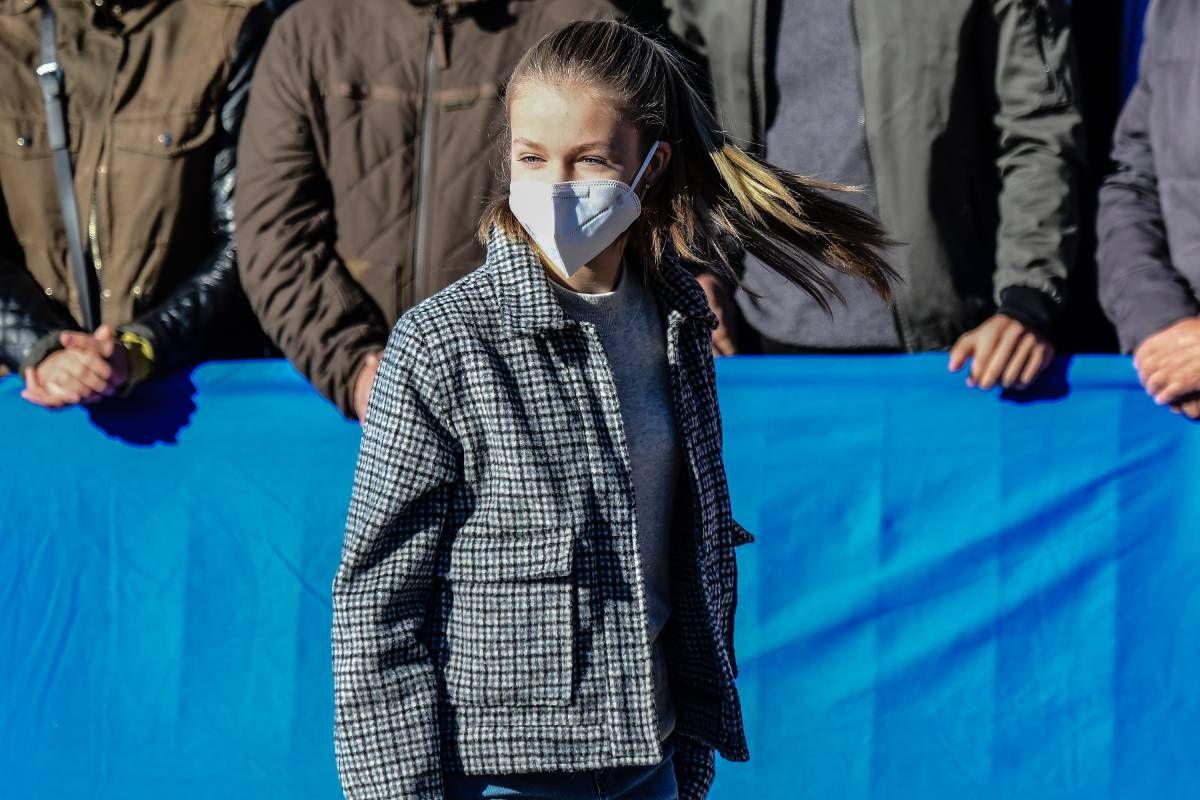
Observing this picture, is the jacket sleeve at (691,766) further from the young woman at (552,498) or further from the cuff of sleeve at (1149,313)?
the cuff of sleeve at (1149,313)

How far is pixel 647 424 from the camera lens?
2285 mm

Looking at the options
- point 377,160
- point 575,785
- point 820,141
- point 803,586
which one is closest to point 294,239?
point 377,160

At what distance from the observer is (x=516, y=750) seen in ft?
7.07

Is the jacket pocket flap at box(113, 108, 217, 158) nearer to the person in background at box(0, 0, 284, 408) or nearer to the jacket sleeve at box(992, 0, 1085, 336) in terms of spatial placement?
the person in background at box(0, 0, 284, 408)

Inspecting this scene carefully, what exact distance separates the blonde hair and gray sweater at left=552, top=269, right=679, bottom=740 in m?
0.13

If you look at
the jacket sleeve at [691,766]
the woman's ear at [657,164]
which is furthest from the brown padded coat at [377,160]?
the jacket sleeve at [691,766]

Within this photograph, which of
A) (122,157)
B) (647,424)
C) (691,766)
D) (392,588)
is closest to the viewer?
(392,588)

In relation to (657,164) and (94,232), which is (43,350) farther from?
(657,164)

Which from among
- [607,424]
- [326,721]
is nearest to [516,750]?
[607,424]

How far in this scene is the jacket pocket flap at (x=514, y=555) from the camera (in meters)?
2.11

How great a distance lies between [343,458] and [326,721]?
619 mm

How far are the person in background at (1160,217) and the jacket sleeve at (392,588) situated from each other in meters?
1.87

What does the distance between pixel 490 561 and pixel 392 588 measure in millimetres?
142

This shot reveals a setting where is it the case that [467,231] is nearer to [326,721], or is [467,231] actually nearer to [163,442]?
[163,442]
